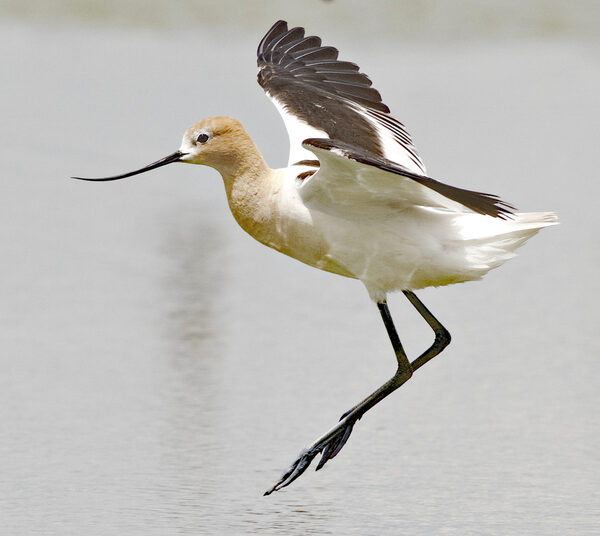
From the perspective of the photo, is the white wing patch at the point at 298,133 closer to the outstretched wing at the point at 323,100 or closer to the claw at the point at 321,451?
the outstretched wing at the point at 323,100

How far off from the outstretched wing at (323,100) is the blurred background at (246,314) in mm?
1158

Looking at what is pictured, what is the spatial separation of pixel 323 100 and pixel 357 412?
129cm

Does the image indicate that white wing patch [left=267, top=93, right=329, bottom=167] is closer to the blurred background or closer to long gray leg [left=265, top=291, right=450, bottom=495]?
long gray leg [left=265, top=291, right=450, bottom=495]

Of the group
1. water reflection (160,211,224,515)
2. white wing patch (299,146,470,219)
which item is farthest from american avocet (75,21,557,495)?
water reflection (160,211,224,515)

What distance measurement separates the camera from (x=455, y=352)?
726 cm

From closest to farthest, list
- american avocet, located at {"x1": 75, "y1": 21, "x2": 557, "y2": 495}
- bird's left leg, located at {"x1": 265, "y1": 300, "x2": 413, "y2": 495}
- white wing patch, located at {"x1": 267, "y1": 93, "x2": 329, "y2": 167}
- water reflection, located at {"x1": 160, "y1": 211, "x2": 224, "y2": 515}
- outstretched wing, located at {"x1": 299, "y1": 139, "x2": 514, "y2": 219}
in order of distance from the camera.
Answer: outstretched wing, located at {"x1": 299, "y1": 139, "x2": 514, "y2": 219}
american avocet, located at {"x1": 75, "y1": 21, "x2": 557, "y2": 495}
bird's left leg, located at {"x1": 265, "y1": 300, "x2": 413, "y2": 495}
water reflection, located at {"x1": 160, "y1": 211, "x2": 224, "y2": 515}
white wing patch, located at {"x1": 267, "y1": 93, "x2": 329, "y2": 167}

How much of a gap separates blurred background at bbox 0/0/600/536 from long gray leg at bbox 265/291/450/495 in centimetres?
12

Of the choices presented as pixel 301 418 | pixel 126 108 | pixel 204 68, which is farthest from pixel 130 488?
pixel 204 68

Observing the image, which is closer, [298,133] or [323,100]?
[298,133]

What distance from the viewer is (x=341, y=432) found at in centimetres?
555

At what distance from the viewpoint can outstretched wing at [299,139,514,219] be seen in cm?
466

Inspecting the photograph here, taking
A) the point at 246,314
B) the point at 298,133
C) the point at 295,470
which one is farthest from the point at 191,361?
the point at 295,470

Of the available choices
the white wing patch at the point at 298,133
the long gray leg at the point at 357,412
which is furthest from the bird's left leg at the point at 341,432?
the white wing patch at the point at 298,133

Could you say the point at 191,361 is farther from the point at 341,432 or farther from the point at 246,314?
the point at 341,432
